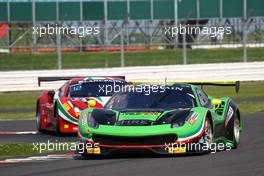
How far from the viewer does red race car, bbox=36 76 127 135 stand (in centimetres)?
1634

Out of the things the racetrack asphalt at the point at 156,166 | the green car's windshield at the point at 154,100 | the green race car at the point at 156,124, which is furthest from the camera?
the green car's windshield at the point at 154,100

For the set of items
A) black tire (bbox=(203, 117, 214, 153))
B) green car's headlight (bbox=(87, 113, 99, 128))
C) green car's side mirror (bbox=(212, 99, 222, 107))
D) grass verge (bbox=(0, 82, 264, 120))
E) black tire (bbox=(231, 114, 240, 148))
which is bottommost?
grass verge (bbox=(0, 82, 264, 120))

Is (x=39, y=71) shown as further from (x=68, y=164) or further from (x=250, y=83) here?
(x=68, y=164)

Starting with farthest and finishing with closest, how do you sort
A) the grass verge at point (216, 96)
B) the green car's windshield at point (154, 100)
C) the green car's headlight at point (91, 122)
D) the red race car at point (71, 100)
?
the grass verge at point (216, 96) → the red race car at point (71, 100) → the green car's windshield at point (154, 100) → the green car's headlight at point (91, 122)

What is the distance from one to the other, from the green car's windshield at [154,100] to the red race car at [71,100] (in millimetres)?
2949

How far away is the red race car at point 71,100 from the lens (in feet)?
53.6

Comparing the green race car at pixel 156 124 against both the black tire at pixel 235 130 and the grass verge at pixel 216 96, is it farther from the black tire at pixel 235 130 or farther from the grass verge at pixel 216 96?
the grass verge at pixel 216 96

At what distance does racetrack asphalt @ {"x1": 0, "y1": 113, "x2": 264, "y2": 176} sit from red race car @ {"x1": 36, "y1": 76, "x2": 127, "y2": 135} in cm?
426

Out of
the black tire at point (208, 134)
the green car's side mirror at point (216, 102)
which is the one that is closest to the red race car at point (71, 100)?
the green car's side mirror at point (216, 102)

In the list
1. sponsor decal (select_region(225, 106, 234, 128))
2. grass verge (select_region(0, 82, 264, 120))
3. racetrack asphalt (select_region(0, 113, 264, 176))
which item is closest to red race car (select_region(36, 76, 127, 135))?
sponsor decal (select_region(225, 106, 234, 128))

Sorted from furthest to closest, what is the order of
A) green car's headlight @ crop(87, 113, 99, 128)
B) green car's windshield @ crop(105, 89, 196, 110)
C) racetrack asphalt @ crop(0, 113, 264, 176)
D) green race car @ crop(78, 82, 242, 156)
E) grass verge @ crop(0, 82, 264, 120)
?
grass verge @ crop(0, 82, 264, 120) < green car's windshield @ crop(105, 89, 196, 110) < green car's headlight @ crop(87, 113, 99, 128) < green race car @ crop(78, 82, 242, 156) < racetrack asphalt @ crop(0, 113, 264, 176)

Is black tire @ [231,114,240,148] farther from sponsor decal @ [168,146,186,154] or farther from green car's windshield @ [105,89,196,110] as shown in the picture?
sponsor decal @ [168,146,186,154]

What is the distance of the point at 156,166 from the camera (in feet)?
34.5

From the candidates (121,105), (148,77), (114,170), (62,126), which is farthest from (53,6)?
(114,170)
